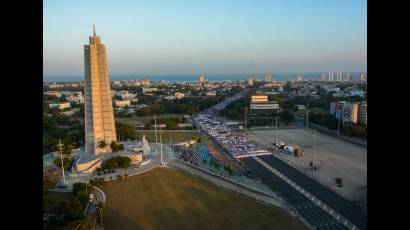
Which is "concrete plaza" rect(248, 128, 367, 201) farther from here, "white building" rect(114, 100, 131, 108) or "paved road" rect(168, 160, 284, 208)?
"white building" rect(114, 100, 131, 108)

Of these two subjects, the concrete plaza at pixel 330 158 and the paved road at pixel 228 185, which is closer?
the paved road at pixel 228 185

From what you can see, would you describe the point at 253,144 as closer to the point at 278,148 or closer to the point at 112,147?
the point at 278,148

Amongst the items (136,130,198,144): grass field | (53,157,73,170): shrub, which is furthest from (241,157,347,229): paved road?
(53,157,73,170): shrub

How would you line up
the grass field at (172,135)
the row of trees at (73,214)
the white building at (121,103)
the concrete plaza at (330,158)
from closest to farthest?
the row of trees at (73,214) < the concrete plaza at (330,158) < the grass field at (172,135) < the white building at (121,103)

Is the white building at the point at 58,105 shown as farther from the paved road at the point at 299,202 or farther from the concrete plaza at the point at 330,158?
the paved road at the point at 299,202

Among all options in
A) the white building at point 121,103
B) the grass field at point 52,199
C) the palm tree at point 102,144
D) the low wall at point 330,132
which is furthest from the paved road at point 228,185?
the white building at point 121,103
